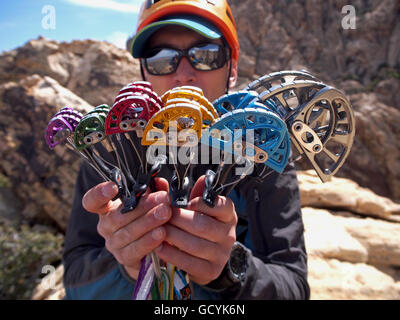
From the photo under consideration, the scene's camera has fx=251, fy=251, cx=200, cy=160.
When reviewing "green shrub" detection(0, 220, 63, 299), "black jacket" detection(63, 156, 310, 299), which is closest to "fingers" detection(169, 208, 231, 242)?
"black jacket" detection(63, 156, 310, 299)

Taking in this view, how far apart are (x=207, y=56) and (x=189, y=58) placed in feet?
0.39

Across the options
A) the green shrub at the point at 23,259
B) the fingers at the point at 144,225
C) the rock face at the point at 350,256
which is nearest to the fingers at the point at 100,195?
the fingers at the point at 144,225

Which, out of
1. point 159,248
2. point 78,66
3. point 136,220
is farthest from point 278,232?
point 78,66

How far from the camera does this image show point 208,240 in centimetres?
93

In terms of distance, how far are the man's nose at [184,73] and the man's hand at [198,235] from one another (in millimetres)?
827

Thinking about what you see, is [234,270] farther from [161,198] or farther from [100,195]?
[100,195]

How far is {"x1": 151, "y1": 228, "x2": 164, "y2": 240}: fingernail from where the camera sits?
0.87 metres

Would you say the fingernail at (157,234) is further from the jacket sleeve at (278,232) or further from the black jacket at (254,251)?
the jacket sleeve at (278,232)

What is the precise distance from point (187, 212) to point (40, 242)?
5.48 metres

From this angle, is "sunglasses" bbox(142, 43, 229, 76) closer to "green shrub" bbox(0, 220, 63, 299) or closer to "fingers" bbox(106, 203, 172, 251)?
"fingers" bbox(106, 203, 172, 251)

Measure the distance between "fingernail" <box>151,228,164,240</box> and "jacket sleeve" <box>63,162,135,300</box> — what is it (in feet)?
1.85

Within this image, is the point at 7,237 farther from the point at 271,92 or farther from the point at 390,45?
the point at 390,45

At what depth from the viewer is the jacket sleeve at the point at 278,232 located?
4.71 feet

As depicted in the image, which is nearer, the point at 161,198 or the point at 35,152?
the point at 161,198
